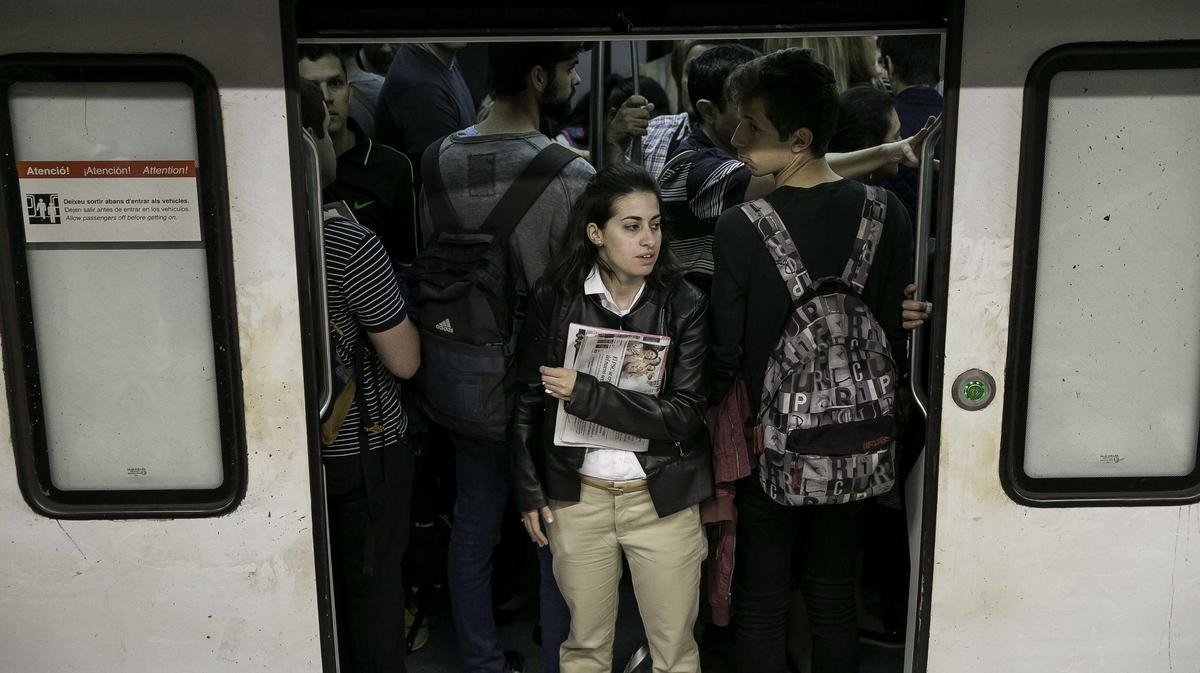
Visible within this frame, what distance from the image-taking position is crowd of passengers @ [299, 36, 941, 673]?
298 centimetres

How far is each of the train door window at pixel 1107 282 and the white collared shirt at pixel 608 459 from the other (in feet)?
3.24

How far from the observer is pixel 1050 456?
282 centimetres

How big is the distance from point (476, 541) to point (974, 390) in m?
1.64

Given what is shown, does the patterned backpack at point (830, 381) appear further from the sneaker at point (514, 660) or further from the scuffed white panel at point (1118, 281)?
the sneaker at point (514, 660)

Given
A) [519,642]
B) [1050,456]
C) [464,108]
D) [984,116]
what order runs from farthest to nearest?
[464,108] → [519,642] → [1050,456] → [984,116]

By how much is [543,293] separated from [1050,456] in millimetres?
1418

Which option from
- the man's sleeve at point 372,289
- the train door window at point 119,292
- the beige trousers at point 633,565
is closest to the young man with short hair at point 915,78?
the beige trousers at point 633,565

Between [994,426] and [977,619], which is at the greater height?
[994,426]

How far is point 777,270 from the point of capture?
9.77ft

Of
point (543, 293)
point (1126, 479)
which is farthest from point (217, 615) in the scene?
point (1126, 479)

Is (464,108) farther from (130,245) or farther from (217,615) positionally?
(217,615)

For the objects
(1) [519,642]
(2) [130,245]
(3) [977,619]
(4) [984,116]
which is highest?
(4) [984,116]

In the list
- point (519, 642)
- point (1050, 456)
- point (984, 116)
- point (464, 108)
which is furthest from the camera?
point (464, 108)

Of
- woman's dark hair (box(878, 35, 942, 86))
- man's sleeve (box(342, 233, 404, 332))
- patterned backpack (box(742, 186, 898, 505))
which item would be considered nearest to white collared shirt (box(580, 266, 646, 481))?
patterned backpack (box(742, 186, 898, 505))
